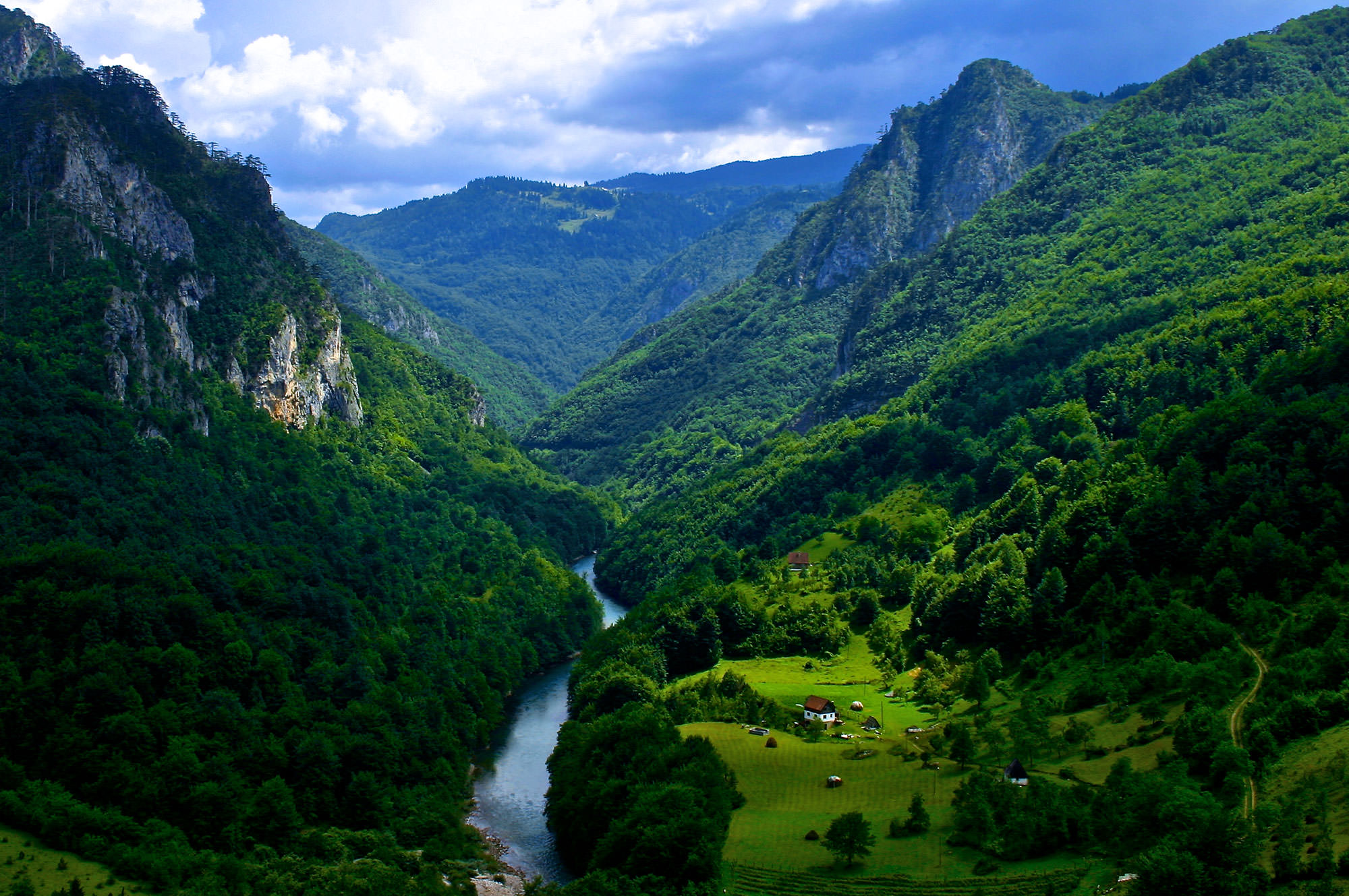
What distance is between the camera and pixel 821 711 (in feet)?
268

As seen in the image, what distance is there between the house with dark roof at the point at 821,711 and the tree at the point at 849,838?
21.4 metres

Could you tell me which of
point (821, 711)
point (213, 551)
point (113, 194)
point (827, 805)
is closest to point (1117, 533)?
point (821, 711)

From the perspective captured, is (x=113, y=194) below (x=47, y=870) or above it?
above

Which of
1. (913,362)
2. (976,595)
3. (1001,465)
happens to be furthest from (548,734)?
(913,362)

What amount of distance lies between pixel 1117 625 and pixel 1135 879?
33.9 meters

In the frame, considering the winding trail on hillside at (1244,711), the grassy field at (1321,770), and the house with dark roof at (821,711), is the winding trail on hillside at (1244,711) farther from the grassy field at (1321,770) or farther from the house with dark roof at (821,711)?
the house with dark roof at (821,711)

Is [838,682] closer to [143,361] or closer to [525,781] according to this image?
[525,781]

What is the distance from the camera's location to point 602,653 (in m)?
105

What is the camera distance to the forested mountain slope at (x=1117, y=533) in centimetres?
5441

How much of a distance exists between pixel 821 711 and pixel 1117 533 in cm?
2494

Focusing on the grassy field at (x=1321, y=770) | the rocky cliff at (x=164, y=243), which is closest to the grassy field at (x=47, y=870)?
the grassy field at (x=1321, y=770)

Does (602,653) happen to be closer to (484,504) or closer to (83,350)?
(83,350)

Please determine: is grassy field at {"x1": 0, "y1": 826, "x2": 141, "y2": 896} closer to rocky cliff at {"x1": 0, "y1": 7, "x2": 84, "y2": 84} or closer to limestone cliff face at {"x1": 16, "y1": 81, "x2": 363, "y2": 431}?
limestone cliff face at {"x1": 16, "y1": 81, "x2": 363, "y2": 431}

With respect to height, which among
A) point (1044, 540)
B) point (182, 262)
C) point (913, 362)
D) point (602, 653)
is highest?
point (913, 362)
